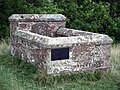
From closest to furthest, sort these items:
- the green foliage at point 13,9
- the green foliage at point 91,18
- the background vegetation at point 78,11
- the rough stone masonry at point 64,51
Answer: the rough stone masonry at point 64,51 → the green foliage at point 13,9 → the background vegetation at point 78,11 → the green foliage at point 91,18

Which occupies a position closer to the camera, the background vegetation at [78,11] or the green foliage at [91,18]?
the background vegetation at [78,11]

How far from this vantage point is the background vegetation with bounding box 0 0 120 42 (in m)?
12.7

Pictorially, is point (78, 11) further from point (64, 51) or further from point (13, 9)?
point (64, 51)

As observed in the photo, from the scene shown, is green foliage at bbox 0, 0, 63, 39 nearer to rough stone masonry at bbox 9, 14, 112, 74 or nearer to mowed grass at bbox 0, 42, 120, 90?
rough stone masonry at bbox 9, 14, 112, 74

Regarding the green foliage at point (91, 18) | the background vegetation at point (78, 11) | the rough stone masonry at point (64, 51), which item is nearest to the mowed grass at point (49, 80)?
the rough stone masonry at point (64, 51)

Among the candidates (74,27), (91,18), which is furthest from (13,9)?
(91,18)

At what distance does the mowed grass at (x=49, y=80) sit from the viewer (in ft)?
23.3

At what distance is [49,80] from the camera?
7309 millimetres

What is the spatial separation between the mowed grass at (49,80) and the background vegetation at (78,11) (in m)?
4.43

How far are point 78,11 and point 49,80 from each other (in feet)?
22.9

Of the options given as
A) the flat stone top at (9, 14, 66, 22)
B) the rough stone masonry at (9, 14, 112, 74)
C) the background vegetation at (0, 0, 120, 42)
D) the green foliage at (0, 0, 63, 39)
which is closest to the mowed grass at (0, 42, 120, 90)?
the rough stone masonry at (9, 14, 112, 74)

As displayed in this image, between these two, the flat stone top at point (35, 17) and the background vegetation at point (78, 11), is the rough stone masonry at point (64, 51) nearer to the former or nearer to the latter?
the flat stone top at point (35, 17)

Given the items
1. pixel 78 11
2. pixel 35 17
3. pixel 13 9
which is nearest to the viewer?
pixel 35 17

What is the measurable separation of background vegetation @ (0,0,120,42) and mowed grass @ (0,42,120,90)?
4.43 meters
